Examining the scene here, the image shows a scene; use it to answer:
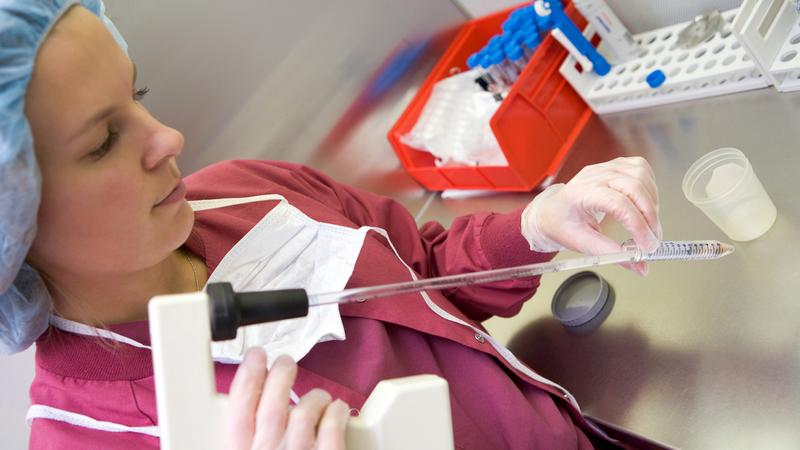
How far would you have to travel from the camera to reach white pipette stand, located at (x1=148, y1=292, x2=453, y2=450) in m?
0.56

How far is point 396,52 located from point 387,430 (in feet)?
4.37

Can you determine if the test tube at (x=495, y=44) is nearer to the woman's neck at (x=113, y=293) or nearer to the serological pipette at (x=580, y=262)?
the serological pipette at (x=580, y=262)

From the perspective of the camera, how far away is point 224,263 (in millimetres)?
995

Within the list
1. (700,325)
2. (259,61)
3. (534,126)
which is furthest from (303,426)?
(259,61)

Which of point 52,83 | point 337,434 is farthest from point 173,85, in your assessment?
point 337,434

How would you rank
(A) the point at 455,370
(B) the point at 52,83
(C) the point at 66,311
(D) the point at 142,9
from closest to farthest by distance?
1. (B) the point at 52,83
2. (C) the point at 66,311
3. (A) the point at 455,370
4. (D) the point at 142,9

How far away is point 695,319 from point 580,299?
0.23 m

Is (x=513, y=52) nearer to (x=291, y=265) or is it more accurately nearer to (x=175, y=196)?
(x=291, y=265)

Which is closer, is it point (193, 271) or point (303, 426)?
point (303, 426)

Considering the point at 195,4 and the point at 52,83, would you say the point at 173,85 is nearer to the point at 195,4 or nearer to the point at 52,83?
the point at 195,4

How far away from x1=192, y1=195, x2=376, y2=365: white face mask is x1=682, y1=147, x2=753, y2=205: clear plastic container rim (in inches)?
20.9

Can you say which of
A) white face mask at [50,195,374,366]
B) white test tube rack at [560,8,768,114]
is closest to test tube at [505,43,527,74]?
white test tube rack at [560,8,768,114]

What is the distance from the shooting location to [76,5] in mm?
792

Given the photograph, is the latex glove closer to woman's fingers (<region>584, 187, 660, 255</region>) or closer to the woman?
the woman
